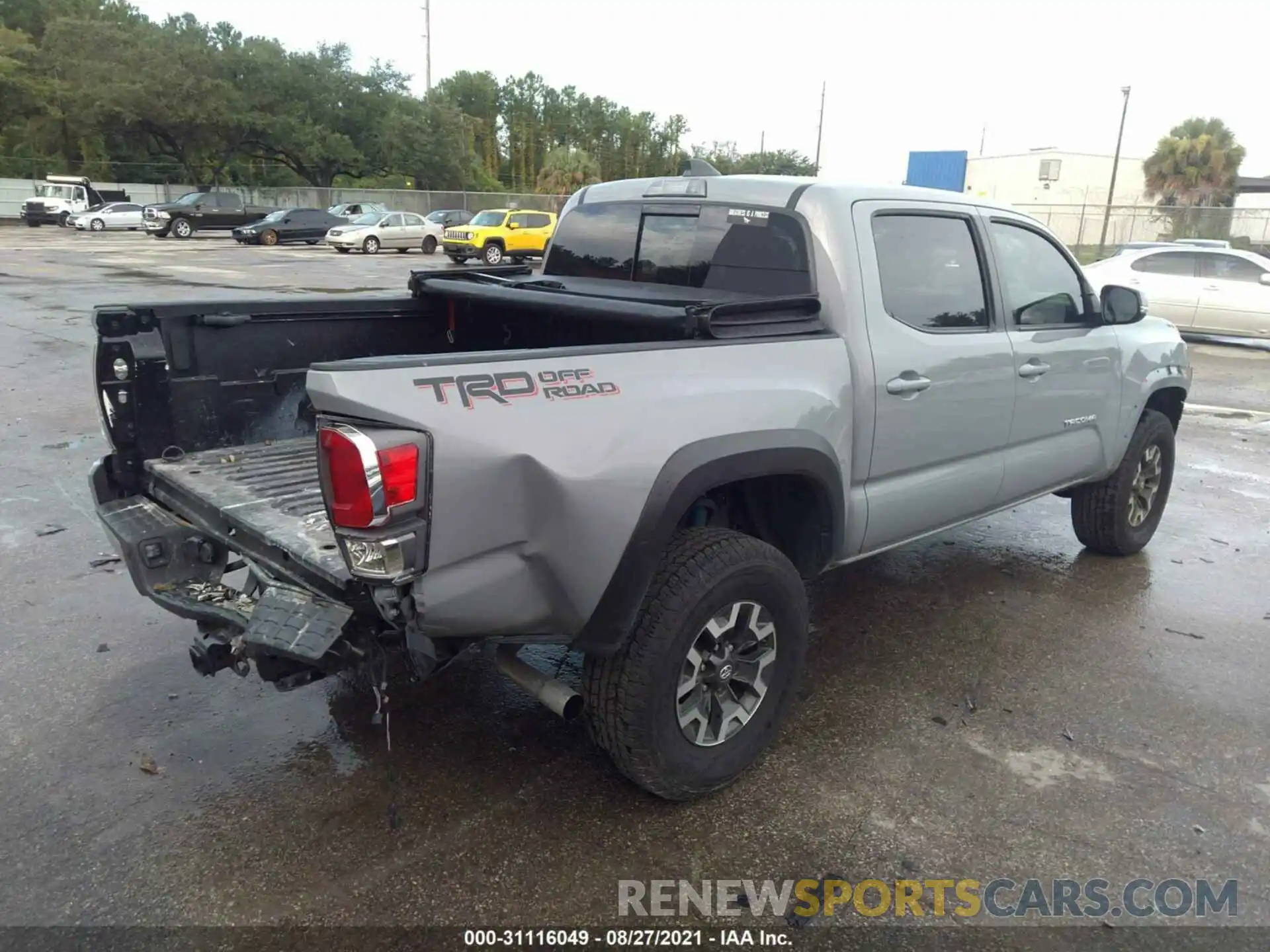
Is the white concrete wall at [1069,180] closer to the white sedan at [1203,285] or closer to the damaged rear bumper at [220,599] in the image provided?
the white sedan at [1203,285]

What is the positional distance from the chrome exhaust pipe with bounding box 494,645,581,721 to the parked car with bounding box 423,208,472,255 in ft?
103

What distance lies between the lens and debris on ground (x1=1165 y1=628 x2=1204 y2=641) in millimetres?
4438

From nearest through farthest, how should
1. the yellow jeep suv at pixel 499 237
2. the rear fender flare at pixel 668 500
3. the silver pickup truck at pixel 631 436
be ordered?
the silver pickup truck at pixel 631 436 → the rear fender flare at pixel 668 500 → the yellow jeep suv at pixel 499 237

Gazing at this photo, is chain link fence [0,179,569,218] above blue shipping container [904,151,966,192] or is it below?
below

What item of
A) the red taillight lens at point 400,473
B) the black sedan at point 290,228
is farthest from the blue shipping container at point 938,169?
the red taillight lens at point 400,473

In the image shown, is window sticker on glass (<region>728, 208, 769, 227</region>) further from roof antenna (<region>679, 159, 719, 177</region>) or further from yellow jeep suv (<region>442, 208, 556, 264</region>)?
yellow jeep suv (<region>442, 208, 556, 264</region>)

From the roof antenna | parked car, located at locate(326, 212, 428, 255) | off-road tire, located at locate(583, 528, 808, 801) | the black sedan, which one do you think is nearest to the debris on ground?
off-road tire, located at locate(583, 528, 808, 801)

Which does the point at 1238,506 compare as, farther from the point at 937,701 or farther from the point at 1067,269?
the point at 937,701

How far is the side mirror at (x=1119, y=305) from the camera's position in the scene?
4613mm

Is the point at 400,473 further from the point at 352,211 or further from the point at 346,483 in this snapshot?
the point at 352,211

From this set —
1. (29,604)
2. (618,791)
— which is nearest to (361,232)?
(29,604)

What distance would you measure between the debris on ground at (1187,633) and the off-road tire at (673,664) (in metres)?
2.48

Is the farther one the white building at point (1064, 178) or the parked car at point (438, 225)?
the white building at point (1064, 178)

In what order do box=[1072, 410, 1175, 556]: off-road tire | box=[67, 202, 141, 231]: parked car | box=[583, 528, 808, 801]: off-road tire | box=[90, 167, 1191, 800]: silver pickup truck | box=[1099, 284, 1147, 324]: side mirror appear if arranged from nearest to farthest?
box=[90, 167, 1191, 800]: silver pickup truck, box=[583, 528, 808, 801]: off-road tire, box=[1099, 284, 1147, 324]: side mirror, box=[1072, 410, 1175, 556]: off-road tire, box=[67, 202, 141, 231]: parked car
